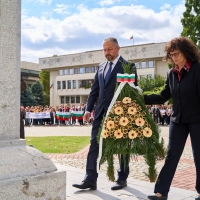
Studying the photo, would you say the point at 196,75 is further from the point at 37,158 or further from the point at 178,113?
the point at 37,158

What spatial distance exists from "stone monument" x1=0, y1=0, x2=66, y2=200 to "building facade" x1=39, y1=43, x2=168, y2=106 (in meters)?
55.2

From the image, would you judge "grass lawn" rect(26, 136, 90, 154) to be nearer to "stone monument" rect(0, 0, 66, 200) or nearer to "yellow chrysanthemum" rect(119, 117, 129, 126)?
"yellow chrysanthemum" rect(119, 117, 129, 126)

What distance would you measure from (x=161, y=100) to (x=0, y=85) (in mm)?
2187

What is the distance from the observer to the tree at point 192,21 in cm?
2920

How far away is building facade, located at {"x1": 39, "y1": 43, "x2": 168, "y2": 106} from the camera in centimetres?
5853

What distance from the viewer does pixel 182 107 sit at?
402cm

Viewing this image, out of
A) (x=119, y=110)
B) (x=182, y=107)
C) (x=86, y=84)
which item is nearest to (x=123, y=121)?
(x=119, y=110)

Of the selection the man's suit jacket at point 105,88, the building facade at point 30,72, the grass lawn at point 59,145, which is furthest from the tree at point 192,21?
the building facade at point 30,72

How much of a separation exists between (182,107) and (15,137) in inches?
78.6

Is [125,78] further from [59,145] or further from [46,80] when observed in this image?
[46,80]

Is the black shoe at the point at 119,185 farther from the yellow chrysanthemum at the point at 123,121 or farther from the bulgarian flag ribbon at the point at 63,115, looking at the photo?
the bulgarian flag ribbon at the point at 63,115

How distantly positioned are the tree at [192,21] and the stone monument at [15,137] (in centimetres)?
2746

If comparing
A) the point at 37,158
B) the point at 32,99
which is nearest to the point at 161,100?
the point at 37,158

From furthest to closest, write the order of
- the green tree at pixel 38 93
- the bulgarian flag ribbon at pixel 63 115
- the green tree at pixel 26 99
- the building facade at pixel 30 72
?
1. the building facade at pixel 30 72
2. the green tree at pixel 38 93
3. the green tree at pixel 26 99
4. the bulgarian flag ribbon at pixel 63 115
